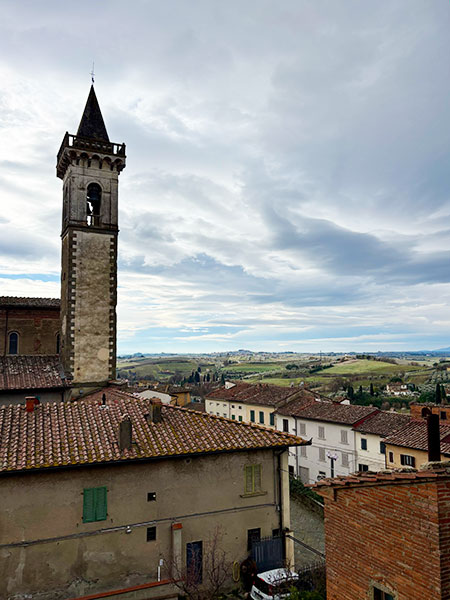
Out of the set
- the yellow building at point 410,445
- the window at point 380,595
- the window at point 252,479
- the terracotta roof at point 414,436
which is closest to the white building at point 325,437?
the terracotta roof at point 414,436

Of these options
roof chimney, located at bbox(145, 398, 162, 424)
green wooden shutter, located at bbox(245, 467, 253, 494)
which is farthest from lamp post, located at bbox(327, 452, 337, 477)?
roof chimney, located at bbox(145, 398, 162, 424)

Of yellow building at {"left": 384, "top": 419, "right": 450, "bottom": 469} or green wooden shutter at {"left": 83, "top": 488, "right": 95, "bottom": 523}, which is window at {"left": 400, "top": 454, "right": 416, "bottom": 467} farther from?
green wooden shutter at {"left": 83, "top": 488, "right": 95, "bottom": 523}

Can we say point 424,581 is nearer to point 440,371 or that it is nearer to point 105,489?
point 105,489

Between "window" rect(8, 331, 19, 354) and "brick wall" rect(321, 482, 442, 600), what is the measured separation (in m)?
29.0

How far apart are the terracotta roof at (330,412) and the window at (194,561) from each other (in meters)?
26.0

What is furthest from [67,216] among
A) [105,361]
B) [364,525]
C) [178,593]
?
[364,525]

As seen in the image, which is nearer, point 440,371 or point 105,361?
point 105,361

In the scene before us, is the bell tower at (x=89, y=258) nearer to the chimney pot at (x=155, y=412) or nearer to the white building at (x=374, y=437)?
the chimney pot at (x=155, y=412)

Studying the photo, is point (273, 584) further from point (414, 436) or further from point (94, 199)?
point (94, 199)

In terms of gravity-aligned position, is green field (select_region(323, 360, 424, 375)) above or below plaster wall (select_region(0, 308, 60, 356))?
below

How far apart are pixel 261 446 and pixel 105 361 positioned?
1612 cm

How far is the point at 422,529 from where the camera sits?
24.7ft

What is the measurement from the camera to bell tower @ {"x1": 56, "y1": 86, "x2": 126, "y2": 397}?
28.3 m

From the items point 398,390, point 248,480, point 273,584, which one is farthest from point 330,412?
point 398,390
